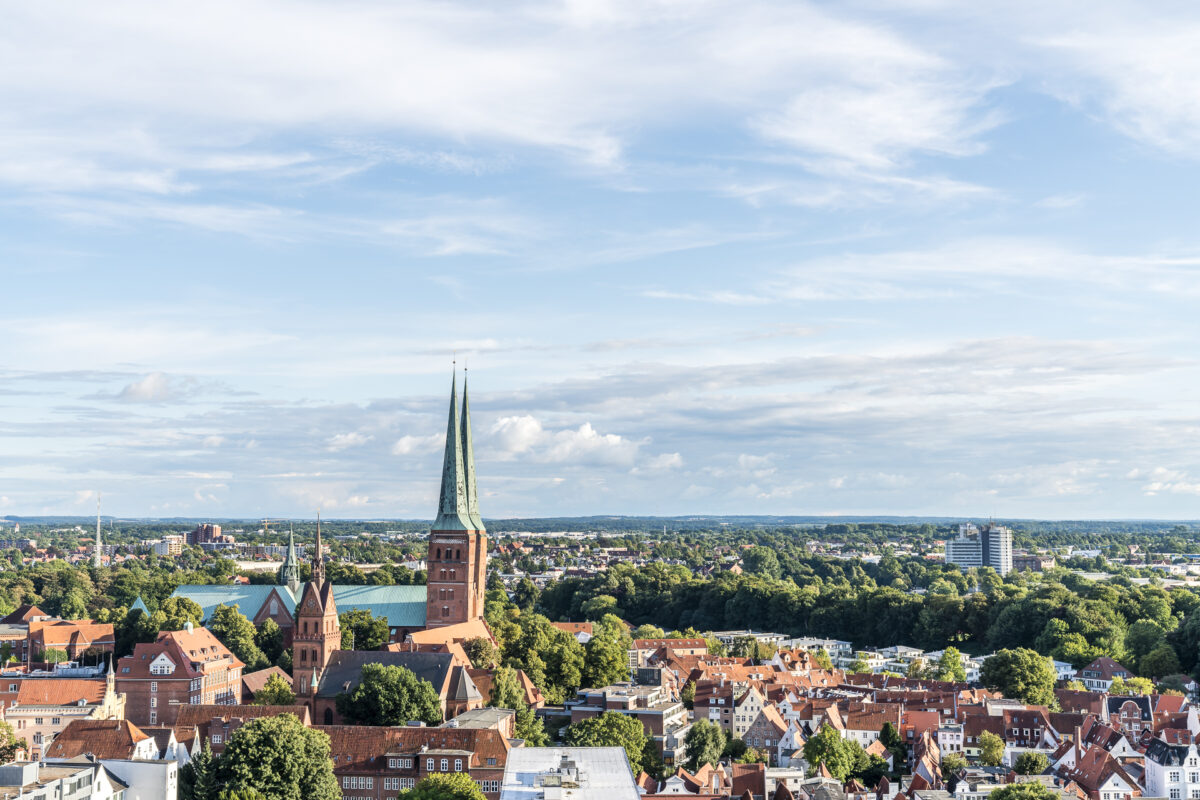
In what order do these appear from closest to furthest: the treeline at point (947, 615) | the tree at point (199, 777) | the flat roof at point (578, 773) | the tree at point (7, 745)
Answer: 1. the flat roof at point (578, 773)
2. the tree at point (199, 777)
3. the tree at point (7, 745)
4. the treeline at point (947, 615)

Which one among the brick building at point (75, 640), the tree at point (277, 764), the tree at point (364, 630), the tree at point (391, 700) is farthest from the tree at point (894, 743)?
the brick building at point (75, 640)

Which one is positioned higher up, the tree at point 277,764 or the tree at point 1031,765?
the tree at point 277,764

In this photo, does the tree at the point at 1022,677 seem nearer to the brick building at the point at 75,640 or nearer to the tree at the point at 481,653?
the tree at the point at 481,653

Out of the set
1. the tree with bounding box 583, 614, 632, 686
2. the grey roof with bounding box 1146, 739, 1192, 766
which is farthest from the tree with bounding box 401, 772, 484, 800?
the grey roof with bounding box 1146, 739, 1192, 766

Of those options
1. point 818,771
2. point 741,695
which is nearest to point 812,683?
point 741,695

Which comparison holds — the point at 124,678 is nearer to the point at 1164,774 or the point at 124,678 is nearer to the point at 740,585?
the point at 1164,774
